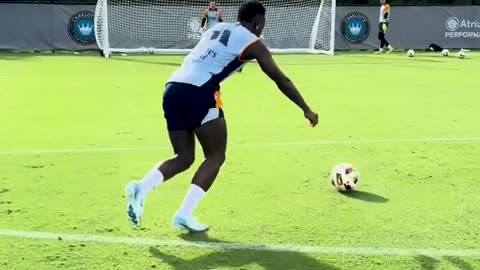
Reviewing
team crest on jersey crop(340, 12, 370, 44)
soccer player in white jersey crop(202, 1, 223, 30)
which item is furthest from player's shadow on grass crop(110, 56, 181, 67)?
team crest on jersey crop(340, 12, 370, 44)

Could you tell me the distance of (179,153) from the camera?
5820 millimetres

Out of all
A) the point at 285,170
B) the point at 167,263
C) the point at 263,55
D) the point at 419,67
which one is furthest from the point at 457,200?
the point at 419,67

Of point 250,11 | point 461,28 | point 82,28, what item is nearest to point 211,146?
point 250,11

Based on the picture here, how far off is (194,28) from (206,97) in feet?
78.0

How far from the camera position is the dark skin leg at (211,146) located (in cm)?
566

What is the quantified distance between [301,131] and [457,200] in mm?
4066

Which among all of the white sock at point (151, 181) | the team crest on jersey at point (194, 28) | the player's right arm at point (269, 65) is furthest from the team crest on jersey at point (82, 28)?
the player's right arm at point (269, 65)

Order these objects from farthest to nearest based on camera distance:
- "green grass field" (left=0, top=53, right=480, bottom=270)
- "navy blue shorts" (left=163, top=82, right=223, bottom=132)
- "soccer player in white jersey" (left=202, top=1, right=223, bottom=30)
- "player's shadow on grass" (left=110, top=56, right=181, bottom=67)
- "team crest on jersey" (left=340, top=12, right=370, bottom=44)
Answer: "team crest on jersey" (left=340, top=12, right=370, bottom=44) < "soccer player in white jersey" (left=202, top=1, right=223, bottom=30) < "player's shadow on grass" (left=110, top=56, right=181, bottom=67) < "navy blue shorts" (left=163, top=82, right=223, bottom=132) < "green grass field" (left=0, top=53, right=480, bottom=270)

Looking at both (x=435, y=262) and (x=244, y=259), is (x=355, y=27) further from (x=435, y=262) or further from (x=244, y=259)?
(x=244, y=259)

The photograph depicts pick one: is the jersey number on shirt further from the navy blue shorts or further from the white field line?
the white field line

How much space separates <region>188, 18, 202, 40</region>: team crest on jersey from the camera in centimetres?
2883

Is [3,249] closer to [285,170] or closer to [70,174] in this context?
[70,174]

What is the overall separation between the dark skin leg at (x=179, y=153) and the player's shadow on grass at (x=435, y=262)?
2009 mm

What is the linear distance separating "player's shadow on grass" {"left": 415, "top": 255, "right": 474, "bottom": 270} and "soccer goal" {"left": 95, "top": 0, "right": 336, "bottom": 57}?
881 inches
